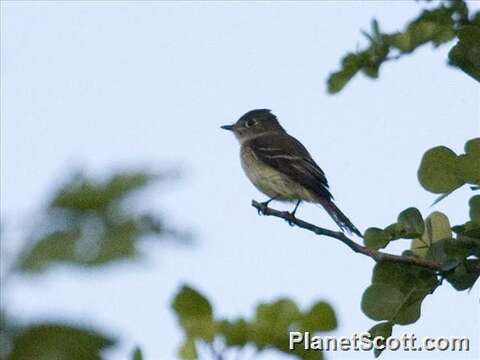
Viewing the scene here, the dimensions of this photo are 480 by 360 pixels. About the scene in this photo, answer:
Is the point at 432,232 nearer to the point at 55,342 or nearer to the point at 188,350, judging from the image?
the point at 188,350

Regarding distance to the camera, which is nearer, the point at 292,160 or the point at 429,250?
the point at 429,250

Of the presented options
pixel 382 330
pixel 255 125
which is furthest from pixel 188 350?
pixel 255 125

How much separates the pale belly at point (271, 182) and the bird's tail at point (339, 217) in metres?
0.32

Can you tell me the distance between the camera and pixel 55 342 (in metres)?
0.73

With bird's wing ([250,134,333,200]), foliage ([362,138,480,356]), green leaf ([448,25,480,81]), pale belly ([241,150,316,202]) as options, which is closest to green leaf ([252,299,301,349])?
foliage ([362,138,480,356])

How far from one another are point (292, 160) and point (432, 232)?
17.9 feet

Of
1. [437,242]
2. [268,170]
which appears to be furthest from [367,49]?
[268,170]

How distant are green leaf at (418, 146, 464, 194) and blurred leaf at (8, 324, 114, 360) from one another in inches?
94.1

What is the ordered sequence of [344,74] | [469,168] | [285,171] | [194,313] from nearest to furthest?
[194,313], [469,168], [344,74], [285,171]

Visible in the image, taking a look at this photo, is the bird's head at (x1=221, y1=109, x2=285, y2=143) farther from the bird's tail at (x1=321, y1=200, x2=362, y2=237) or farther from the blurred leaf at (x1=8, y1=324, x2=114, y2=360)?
the blurred leaf at (x1=8, y1=324, x2=114, y2=360)

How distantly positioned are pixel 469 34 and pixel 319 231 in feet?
2.69

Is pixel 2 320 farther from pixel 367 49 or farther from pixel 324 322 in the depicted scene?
pixel 367 49

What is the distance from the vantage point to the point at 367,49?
4.06m

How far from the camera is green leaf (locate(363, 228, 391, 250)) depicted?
121 inches
